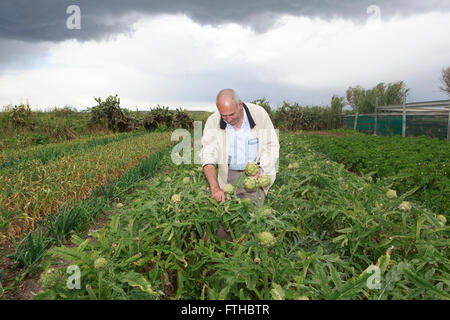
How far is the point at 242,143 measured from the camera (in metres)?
3.00

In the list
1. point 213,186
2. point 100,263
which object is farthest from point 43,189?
point 100,263

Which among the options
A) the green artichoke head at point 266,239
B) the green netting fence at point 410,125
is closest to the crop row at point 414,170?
the green artichoke head at point 266,239

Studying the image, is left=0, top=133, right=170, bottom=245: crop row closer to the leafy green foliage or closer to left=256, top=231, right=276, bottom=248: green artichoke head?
left=256, top=231, right=276, bottom=248: green artichoke head

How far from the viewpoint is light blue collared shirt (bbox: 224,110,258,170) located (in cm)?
296

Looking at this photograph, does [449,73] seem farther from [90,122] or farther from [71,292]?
[71,292]

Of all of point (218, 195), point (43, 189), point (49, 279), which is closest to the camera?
point (49, 279)

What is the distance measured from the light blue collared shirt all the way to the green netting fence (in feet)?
50.2

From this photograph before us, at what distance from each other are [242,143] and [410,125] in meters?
17.2

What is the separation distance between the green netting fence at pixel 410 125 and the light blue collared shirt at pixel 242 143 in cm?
1532

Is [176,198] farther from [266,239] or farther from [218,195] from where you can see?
[266,239]

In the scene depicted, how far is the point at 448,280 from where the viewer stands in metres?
1.27

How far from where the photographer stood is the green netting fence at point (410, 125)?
568 inches

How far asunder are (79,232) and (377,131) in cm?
2175
